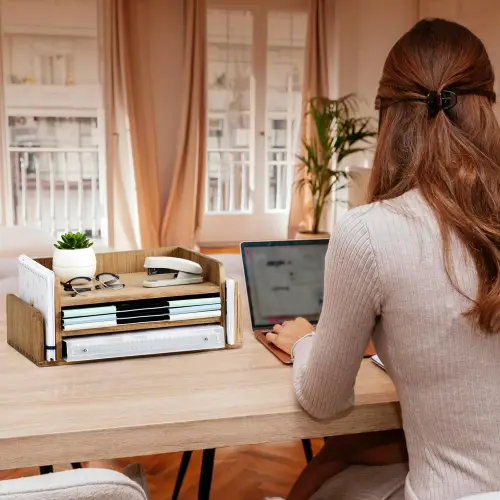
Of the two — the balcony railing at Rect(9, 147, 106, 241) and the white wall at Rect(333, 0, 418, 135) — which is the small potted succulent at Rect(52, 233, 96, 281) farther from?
the white wall at Rect(333, 0, 418, 135)

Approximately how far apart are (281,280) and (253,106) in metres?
5.10

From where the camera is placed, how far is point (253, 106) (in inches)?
253

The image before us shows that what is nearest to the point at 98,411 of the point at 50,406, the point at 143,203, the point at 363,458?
the point at 50,406

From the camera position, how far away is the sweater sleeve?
3.10 ft

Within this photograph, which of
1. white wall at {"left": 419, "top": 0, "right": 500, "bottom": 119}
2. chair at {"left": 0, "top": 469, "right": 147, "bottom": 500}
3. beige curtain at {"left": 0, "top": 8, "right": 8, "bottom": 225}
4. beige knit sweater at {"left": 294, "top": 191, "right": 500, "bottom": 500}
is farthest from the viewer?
beige curtain at {"left": 0, "top": 8, "right": 8, "bottom": 225}

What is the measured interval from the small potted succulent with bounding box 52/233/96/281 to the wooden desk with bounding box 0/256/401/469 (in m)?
0.21

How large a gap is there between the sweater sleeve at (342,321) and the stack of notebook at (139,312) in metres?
0.33

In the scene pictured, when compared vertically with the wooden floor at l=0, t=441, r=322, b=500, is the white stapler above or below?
above

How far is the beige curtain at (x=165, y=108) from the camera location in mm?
5934

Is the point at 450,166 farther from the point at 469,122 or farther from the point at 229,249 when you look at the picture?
the point at 229,249

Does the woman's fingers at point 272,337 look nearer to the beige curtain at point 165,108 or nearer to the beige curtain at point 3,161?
the beige curtain at point 165,108

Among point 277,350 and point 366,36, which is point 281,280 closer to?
point 277,350

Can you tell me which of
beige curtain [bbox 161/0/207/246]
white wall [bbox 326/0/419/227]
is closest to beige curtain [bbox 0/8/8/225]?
beige curtain [bbox 161/0/207/246]

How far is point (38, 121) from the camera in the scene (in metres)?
6.05
